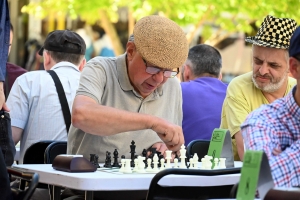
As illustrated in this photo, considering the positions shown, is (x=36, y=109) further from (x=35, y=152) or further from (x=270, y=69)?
(x=270, y=69)

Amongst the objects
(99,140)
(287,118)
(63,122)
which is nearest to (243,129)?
(287,118)

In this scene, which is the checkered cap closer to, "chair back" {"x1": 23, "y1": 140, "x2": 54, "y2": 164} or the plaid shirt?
"chair back" {"x1": 23, "y1": 140, "x2": 54, "y2": 164}

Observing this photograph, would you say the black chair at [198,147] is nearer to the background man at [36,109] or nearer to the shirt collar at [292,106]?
the background man at [36,109]

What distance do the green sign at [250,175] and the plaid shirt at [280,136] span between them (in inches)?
15.3

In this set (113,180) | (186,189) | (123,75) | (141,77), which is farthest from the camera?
(123,75)

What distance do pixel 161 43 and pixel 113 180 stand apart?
1.22 meters

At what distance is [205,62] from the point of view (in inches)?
265

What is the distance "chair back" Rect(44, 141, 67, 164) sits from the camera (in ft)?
15.3

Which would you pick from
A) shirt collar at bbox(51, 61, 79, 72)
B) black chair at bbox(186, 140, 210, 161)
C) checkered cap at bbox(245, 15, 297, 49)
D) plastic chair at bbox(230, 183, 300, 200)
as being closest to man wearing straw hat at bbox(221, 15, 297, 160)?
checkered cap at bbox(245, 15, 297, 49)

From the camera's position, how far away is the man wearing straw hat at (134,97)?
13.7 feet

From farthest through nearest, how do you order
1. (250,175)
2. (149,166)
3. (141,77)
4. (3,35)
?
(141,77), (3,35), (149,166), (250,175)

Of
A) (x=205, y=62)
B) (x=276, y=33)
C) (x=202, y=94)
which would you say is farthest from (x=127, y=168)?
(x=205, y=62)

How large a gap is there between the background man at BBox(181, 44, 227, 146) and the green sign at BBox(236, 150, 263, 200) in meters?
3.63

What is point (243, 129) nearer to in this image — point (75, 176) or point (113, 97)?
point (75, 176)
